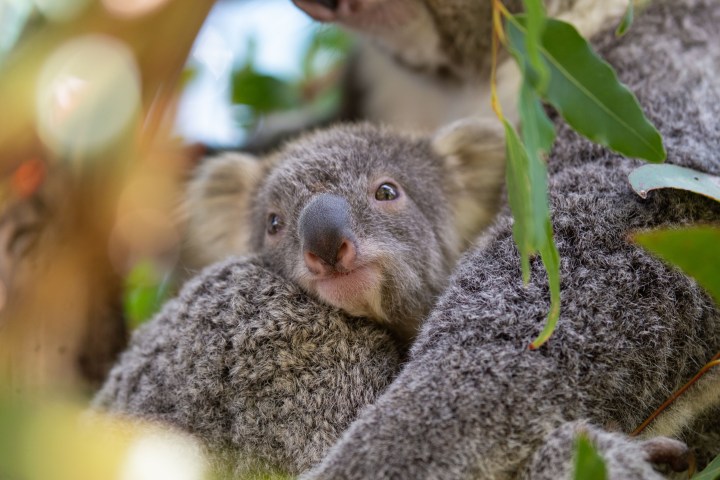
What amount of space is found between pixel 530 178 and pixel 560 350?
62 cm

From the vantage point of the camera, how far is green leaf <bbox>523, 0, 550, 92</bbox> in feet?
4.51

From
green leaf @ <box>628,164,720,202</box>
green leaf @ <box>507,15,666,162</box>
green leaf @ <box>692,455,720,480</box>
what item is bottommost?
green leaf @ <box>692,455,720,480</box>

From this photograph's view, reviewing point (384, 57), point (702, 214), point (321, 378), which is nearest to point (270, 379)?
point (321, 378)

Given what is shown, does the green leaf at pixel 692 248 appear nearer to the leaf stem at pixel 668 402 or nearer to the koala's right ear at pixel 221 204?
the leaf stem at pixel 668 402

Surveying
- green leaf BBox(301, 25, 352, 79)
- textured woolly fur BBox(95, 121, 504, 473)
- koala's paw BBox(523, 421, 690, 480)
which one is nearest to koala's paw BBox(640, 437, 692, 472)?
koala's paw BBox(523, 421, 690, 480)

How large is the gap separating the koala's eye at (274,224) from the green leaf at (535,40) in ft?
3.99

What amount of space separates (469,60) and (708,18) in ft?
2.98

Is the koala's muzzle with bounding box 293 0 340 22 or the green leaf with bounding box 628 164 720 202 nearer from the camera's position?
the green leaf with bounding box 628 164 720 202

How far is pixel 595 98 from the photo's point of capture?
1719 millimetres

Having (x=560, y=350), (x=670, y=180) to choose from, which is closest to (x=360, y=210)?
(x=560, y=350)

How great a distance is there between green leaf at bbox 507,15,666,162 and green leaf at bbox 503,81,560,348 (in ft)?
0.56

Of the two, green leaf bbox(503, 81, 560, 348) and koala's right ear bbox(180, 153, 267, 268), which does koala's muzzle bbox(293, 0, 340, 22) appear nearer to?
koala's right ear bbox(180, 153, 267, 268)

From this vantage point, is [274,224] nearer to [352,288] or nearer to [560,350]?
[352,288]

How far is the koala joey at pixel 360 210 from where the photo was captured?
221 cm
